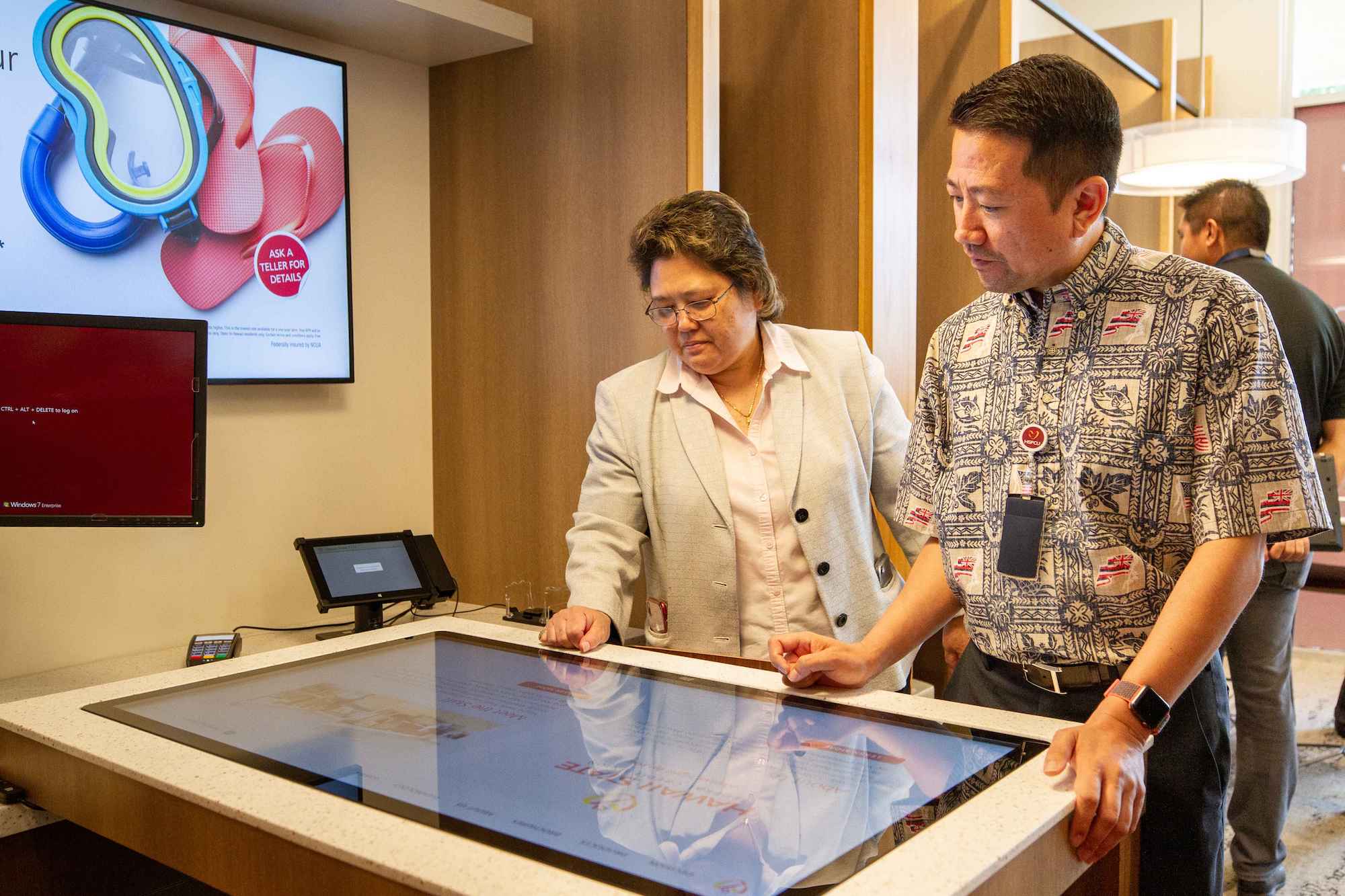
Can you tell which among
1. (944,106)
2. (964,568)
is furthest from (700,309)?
(944,106)

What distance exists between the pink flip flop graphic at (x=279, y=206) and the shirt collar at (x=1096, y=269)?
192 cm

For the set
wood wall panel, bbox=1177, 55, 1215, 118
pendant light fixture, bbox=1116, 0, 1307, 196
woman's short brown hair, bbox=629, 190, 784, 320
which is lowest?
woman's short brown hair, bbox=629, 190, 784, 320

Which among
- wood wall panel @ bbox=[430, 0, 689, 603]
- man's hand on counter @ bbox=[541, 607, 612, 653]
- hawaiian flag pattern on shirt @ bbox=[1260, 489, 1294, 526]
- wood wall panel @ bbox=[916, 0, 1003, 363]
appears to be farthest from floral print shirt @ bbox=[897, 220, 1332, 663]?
wood wall panel @ bbox=[916, 0, 1003, 363]

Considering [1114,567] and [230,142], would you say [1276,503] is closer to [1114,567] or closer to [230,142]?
[1114,567]

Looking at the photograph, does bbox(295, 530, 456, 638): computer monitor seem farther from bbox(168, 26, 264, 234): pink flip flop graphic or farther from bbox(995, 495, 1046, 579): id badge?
bbox(995, 495, 1046, 579): id badge

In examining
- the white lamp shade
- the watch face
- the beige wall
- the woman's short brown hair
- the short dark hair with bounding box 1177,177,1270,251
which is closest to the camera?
the watch face

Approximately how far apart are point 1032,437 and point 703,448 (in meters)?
0.79

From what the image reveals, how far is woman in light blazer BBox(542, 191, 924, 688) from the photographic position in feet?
6.77

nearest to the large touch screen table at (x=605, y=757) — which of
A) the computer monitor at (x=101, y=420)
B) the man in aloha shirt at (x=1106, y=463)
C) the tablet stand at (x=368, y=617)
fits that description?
the man in aloha shirt at (x=1106, y=463)

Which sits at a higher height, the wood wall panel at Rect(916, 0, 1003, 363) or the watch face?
the wood wall panel at Rect(916, 0, 1003, 363)

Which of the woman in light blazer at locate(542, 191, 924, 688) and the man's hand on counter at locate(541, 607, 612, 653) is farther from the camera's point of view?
the woman in light blazer at locate(542, 191, 924, 688)

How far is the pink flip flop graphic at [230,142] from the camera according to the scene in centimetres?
251

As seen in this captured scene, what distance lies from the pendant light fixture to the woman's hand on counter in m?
3.02

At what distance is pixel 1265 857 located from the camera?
2879 mm
